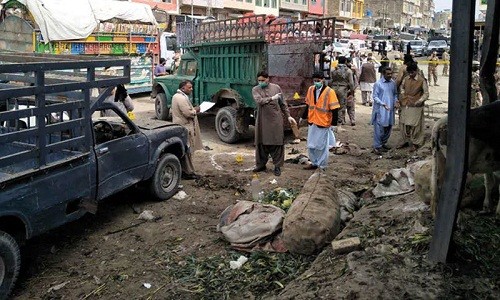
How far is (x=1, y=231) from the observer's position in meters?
3.96

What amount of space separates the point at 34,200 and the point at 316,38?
23.1ft

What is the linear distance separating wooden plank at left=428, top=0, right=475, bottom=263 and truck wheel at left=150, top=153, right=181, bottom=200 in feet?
13.0

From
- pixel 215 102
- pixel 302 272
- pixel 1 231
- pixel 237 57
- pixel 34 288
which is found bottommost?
pixel 34 288

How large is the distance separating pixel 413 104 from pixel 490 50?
532 cm

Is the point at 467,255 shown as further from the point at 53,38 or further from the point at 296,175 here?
the point at 53,38

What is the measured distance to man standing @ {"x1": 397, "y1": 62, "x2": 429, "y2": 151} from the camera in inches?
343

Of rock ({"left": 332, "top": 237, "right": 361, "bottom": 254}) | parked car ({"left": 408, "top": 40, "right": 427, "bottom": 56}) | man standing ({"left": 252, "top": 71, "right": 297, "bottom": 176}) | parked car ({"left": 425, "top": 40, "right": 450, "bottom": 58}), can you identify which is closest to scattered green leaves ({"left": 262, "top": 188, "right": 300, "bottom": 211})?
man standing ({"left": 252, "top": 71, "right": 297, "bottom": 176})

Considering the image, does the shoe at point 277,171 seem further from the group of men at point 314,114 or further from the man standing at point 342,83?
the man standing at point 342,83

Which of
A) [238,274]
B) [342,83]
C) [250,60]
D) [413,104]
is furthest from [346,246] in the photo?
[342,83]

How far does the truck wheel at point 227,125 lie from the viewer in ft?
33.0

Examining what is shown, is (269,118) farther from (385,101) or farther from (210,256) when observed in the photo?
(210,256)

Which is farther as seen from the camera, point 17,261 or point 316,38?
point 316,38

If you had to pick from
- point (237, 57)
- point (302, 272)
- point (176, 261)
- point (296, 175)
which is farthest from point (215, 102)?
point (302, 272)

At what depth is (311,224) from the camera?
4.33 m
